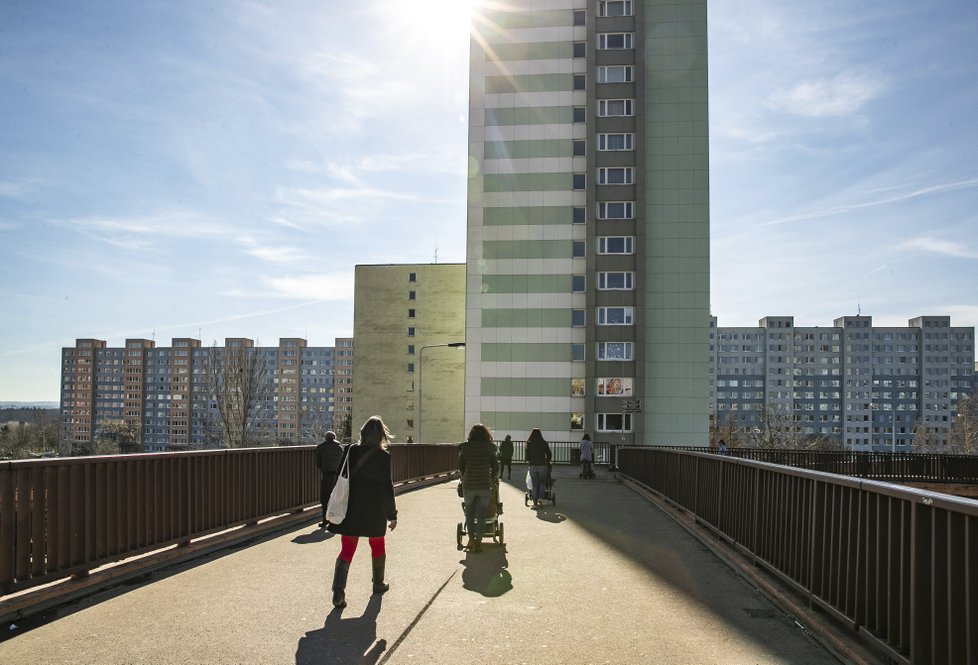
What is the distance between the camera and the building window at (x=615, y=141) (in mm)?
58719

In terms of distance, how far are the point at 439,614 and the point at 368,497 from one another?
51.8 inches

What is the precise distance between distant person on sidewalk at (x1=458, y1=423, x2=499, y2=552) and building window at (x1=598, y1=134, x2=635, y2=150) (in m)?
50.2

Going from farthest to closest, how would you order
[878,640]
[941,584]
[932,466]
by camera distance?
1. [932,466]
2. [878,640]
3. [941,584]

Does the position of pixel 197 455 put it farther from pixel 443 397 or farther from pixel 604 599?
pixel 443 397

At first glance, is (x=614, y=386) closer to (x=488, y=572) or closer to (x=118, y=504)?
(x=488, y=572)

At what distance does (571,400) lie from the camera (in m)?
58.5

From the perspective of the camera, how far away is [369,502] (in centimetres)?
762

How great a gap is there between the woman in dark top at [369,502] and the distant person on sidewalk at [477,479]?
298 cm

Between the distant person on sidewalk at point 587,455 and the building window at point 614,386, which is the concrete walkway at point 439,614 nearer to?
the distant person on sidewalk at point 587,455

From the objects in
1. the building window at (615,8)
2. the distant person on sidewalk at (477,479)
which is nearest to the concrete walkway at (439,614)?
the distant person on sidewalk at (477,479)

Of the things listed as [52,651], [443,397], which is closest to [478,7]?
[443,397]

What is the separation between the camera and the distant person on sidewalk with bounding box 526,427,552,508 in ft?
56.2

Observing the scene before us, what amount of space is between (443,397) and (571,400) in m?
36.4

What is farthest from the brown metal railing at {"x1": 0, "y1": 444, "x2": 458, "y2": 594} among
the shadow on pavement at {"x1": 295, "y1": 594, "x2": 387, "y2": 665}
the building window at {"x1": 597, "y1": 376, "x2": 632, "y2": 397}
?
the building window at {"x1": 597, "y1": 376, "x2": 632, "y2": 397}
